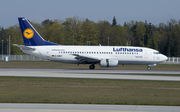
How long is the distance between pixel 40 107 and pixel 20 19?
31.2 metres

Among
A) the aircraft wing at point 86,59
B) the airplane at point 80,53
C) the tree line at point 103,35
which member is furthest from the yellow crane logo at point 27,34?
the tree line at point 103,35

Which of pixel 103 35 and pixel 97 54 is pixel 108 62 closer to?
pixel 97 54

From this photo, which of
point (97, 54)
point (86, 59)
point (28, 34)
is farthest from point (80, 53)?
point (28, 34)

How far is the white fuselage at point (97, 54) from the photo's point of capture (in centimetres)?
4000

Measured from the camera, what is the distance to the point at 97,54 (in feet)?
132

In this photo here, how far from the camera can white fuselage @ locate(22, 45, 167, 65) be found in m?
40.0

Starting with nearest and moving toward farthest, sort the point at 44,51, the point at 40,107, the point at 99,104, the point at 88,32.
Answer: the point at 40,107
the point at 99,104
the point at 44,51
the point at 88,32

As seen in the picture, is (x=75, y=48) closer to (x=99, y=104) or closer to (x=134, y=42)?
(x=99, y=104)

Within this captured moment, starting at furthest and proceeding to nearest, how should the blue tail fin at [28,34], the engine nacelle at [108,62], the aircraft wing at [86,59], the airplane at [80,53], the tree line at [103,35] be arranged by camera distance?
the tree line at [103,35], the blue tail fin at [28,34], the airplane at [80,53], the aircraft wing at [86,59], the engine nacelle at [108,62]

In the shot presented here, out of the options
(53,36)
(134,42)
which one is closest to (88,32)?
(53,36)

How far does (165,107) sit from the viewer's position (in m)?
11.7

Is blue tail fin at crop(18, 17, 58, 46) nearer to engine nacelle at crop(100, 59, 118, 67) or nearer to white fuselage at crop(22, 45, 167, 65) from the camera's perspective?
white fuselage at crop(22, 45, 167, 65)

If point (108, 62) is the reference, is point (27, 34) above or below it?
above

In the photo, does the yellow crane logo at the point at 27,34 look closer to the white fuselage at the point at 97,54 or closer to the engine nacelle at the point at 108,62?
the white fuselage at the point at 97,54
